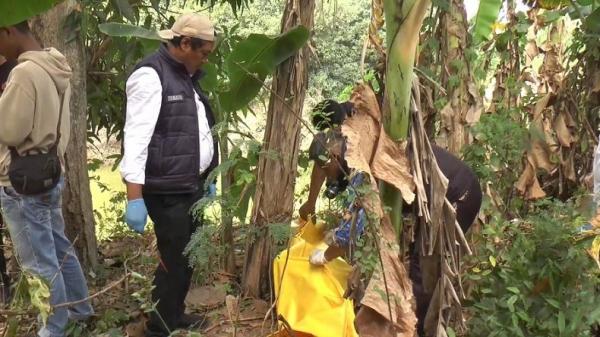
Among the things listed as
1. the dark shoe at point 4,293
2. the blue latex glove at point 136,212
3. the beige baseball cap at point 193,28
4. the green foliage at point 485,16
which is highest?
the green foliage at point 485,16

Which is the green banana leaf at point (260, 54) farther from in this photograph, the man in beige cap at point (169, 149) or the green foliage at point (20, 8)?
the green foliage at point (20, 8)

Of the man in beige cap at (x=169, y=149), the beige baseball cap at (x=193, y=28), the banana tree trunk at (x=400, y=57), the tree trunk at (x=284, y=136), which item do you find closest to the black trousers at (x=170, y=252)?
the man in beige cap at (x=169, y=149)

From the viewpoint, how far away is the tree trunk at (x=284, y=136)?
3.01m

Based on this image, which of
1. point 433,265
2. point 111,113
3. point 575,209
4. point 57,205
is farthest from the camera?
point 111,113

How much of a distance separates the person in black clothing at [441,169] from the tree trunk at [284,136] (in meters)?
0.28

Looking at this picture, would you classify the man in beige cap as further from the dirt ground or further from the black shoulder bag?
the black shoulder bag

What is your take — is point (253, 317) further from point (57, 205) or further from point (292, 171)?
point (57, 205)

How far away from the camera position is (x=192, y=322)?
3.13 m

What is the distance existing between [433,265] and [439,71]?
1853 mm

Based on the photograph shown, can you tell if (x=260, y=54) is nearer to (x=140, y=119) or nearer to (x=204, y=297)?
(x=140, y=119)

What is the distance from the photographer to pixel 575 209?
2492 mm

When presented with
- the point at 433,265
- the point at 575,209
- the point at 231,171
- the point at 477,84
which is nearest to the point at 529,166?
the point at 477,84

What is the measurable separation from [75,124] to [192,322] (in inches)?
45.5

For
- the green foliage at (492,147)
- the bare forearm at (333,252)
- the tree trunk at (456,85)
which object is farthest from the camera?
the tree trunk at (456,85)
